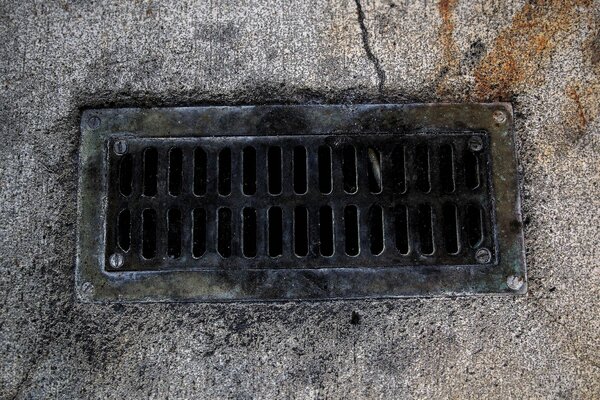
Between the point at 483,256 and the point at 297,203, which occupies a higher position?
the point at 297,203

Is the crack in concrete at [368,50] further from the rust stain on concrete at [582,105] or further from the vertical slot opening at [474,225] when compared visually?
the rust stain on concrete at [582,105]

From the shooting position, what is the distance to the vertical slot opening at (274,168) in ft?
5.26

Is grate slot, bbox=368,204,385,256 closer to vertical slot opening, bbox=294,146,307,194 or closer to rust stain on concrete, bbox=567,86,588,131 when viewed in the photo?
vertical slot opening, bbox=294,146,307,194

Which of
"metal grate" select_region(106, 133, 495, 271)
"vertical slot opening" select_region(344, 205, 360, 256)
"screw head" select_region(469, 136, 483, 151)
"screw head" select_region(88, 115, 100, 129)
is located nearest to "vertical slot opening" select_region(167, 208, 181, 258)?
"metal grate" select_region(106, 133, 495, 271)

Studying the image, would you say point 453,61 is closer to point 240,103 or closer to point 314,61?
point 314,61

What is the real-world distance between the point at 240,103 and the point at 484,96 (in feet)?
2.18

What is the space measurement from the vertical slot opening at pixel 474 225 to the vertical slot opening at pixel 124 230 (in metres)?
0.90

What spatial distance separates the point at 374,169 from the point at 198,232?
1.64 ft

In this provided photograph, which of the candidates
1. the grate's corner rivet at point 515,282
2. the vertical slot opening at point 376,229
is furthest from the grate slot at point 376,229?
the grate's corner rivet at point 515,282

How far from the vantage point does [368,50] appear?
1.64 m

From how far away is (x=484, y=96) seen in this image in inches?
63.8

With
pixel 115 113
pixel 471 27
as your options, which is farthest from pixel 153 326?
pixel 471 27

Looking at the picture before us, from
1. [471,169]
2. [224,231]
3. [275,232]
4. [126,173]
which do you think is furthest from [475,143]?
[126,173]

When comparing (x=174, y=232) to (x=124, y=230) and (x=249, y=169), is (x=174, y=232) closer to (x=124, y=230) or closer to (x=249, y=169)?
(x=124, y=230)
